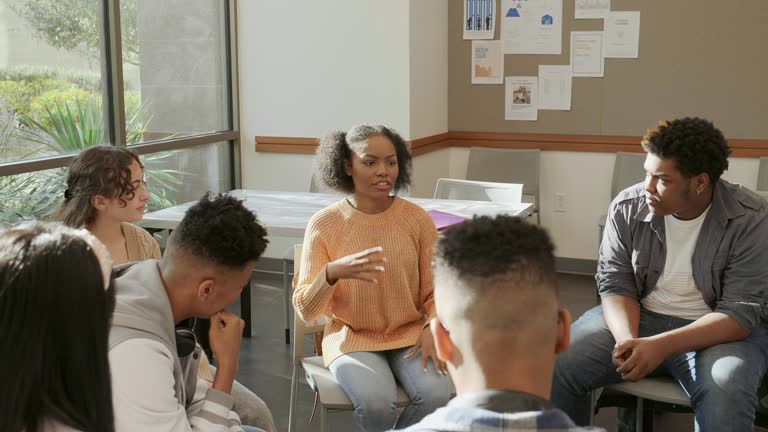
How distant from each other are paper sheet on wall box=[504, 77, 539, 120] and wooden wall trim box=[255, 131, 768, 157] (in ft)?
0.45

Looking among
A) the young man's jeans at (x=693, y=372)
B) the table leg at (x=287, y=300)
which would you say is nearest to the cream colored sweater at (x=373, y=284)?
the young man's jeans at (x=693, y=372)

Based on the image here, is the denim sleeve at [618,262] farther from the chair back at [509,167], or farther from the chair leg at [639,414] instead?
the chair back at [509,167]

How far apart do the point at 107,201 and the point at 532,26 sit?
3.73 m

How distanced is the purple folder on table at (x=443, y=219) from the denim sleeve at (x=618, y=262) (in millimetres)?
879

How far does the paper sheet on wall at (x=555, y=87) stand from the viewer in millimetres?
5668

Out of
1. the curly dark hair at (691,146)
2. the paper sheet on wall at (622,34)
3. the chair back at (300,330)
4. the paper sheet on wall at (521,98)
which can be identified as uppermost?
the paper sheet on wall at (622,34)

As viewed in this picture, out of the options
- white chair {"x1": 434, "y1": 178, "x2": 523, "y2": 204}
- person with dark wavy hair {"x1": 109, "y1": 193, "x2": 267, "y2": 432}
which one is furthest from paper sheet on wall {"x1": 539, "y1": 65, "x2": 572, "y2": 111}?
person with dark wavy hair {"x1": 109, "y1": 193, "x2": 267, "y2": 432}

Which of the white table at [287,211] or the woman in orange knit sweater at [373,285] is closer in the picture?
the woman in orange knit sweater at [373,285]

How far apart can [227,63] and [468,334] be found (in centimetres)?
485

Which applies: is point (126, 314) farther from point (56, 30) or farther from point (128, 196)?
point (56, 30)

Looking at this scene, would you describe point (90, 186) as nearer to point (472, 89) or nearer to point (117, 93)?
point (117, 93)

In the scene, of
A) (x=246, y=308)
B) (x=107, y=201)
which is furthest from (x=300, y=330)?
(x=246, y=308)

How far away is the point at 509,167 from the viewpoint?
5793 millimetres

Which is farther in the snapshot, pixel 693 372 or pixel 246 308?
pixel 246 308
